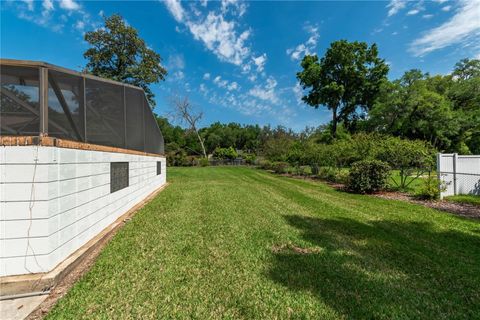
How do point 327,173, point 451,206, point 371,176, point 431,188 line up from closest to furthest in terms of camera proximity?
point 451,206 → point 431,188 → point 371,176 → point 327,173

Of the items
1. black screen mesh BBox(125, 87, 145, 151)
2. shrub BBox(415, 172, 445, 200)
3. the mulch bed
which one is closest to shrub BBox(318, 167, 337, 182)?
the mulch bed

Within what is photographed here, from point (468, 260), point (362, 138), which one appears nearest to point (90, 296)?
point (468, 260)

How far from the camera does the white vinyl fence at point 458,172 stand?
6832mm

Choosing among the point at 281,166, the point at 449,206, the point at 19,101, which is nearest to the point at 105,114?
the point at 19,101

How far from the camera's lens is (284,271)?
2.58 m

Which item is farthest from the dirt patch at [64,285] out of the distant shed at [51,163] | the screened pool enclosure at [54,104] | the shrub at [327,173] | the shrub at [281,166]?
the shrub at [281,166]

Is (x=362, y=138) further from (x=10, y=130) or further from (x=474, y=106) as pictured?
(x=474, y=106)

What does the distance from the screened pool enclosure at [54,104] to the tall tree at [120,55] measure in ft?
43.5

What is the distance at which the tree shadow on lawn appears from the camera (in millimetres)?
1969

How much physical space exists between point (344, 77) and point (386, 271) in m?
26.4

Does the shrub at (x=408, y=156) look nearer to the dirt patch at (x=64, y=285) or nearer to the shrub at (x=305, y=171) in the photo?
the shrub at (x=305, y=171)

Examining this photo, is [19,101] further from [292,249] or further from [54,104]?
[292,249]

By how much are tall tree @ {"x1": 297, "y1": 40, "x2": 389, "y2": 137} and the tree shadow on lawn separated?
22971 millimetres

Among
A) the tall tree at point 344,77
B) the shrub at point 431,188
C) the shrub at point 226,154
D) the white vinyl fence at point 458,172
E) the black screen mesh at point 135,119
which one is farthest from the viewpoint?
the shrub at point 226,154
